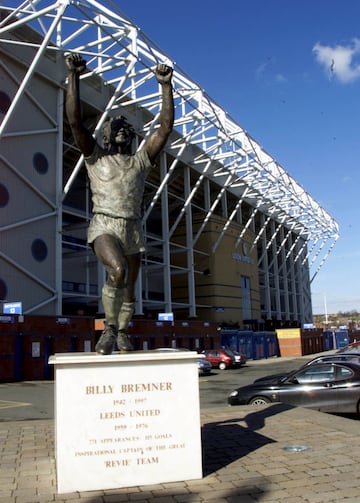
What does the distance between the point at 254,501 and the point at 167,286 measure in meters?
29.7

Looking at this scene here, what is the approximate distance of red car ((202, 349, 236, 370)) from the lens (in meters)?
28.5

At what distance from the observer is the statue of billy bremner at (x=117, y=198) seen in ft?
17.5

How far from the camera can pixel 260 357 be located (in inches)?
1556

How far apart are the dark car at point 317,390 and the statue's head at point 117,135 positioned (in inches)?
271

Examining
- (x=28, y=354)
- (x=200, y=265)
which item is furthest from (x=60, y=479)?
(x=200, y=265)

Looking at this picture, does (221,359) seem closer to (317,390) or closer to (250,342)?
(250,342)

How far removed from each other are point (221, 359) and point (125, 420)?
24.4 m

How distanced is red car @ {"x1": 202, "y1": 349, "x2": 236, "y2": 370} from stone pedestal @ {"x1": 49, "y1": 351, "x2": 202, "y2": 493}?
23802mm

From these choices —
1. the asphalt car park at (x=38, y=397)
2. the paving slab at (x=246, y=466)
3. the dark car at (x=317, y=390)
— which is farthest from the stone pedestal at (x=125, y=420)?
the asphalt car park at (x=38, y=397)

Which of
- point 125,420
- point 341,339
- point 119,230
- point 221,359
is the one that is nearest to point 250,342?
point 221,359

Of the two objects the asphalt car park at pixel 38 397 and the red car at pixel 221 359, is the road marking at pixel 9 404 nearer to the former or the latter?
the asphalt car park at pixel 38 397

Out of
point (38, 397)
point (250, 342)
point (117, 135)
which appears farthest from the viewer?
point (250, 342)

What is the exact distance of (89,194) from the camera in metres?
32.8

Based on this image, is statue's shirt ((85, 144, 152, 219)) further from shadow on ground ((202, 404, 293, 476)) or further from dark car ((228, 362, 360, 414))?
dark car ((228, 362, 360, 414))
